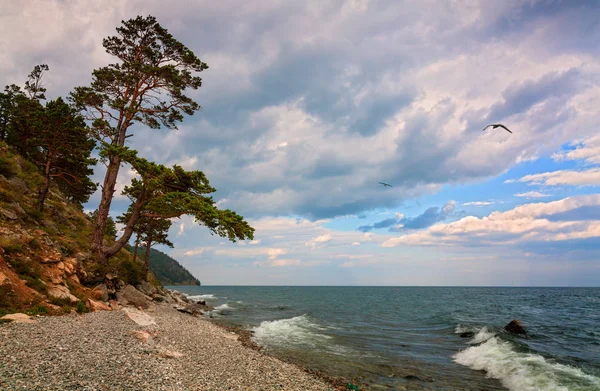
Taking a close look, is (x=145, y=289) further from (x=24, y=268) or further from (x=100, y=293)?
(x=24, y=268)

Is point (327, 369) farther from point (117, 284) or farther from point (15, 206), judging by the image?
Answer: point (15, 206)

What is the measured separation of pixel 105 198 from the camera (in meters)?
26.0

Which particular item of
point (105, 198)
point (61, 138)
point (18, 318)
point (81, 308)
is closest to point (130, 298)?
point (105, 198)

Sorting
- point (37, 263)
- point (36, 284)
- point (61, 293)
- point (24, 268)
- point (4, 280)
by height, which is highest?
point (37, 263)

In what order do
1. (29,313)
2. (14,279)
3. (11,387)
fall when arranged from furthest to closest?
(14,279) → (29,313) → (11,387)

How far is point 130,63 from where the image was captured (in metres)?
27.3

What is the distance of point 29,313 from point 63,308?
7.73 feet

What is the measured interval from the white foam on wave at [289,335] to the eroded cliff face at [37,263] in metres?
13.8

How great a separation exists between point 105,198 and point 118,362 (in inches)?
790

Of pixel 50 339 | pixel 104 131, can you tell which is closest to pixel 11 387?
pixel 50 339

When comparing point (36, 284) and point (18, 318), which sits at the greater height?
point (36, 284)

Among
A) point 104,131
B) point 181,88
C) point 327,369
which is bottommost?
point 327,369

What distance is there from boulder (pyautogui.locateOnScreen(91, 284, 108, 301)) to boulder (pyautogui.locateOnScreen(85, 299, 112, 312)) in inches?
45.4

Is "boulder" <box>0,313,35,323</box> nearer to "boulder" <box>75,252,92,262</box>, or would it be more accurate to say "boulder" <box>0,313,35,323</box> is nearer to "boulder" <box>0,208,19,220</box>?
"boulder" <box>75,252,92,262</box>
